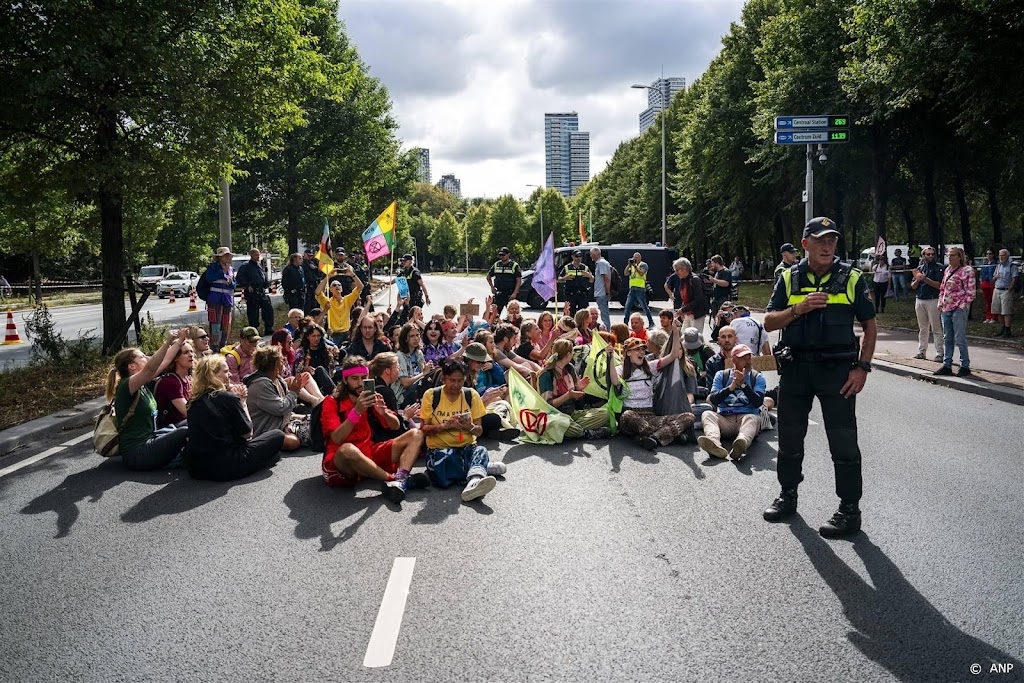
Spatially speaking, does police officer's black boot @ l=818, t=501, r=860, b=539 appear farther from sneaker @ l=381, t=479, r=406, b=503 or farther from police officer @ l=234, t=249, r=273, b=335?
police officer @ l=234, t=249, r=273, b=335

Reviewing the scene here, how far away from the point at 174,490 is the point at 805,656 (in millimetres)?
5109

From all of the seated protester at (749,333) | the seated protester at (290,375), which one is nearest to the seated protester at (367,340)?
the seated protester at (290,375)

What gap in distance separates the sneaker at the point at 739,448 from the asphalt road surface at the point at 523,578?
211mm

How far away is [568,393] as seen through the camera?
29.6 ft

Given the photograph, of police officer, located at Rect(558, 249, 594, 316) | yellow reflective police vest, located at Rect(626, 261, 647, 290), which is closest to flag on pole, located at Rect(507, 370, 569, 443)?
yellow reflective police vest, located at Rect(626, 261, 647, 290)

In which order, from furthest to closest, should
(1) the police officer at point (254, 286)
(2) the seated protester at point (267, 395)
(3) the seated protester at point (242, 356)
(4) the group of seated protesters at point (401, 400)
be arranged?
(1) the police officer at point (254, 286) → (3) the seated protester at point (242, 356) → (2) the seated protester at point (267, 395) → (4) the group of seated protesters at point (401, 400)

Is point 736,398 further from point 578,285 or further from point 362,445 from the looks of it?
point 578,285

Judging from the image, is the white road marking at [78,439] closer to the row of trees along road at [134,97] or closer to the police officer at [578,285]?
the row of trees along road at [134,97]

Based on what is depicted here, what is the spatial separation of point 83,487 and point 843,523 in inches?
230

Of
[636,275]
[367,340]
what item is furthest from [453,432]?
[636,275]

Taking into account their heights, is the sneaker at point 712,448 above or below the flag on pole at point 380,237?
below

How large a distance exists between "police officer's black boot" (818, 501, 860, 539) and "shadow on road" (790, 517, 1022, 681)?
1.09 ft

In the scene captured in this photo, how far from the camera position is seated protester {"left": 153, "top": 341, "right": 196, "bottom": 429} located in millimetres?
7918

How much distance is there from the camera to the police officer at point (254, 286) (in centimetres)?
1695
